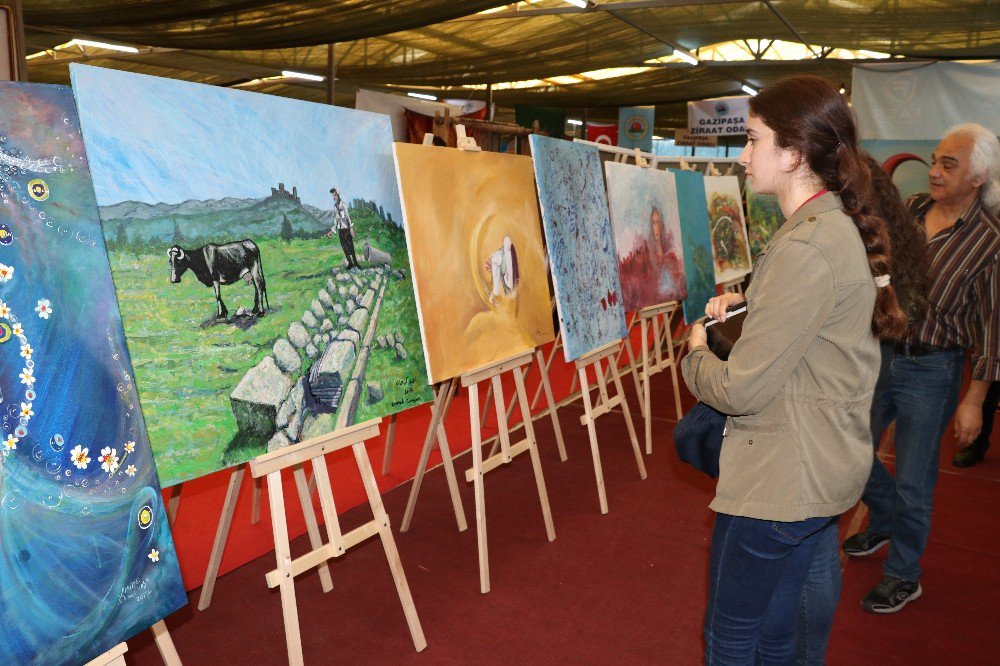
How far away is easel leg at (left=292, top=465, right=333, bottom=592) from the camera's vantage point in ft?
8.35

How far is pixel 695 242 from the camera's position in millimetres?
4891

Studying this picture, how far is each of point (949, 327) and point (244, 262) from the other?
2.18 meters

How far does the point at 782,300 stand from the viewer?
1.34 m

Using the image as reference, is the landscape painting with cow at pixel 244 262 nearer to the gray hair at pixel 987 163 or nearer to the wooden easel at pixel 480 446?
the wooden easel at pixel 480 446

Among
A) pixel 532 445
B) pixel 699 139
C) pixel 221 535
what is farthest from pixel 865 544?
pixel 699 139

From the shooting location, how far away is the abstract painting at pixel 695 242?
4.74 m

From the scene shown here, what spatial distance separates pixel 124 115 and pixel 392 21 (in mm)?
3953

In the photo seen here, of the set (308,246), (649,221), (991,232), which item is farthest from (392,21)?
(991,232)

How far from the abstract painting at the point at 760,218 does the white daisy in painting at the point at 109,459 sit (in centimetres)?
580

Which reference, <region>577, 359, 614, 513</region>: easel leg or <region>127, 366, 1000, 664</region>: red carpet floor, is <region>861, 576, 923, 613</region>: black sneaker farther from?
<region>577, 359, 614, 513</region>: easel leg

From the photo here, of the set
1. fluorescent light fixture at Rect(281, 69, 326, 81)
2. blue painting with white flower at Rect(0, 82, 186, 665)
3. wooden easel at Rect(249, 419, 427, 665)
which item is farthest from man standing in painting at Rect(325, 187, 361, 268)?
fluorescent light fixture at Rect(281, 69, 326, 81)

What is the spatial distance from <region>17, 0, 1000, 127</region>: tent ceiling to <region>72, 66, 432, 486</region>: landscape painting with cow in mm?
2975

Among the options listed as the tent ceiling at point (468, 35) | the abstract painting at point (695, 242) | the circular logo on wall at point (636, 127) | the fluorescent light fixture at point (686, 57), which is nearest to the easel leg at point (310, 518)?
the abstract painting at point (695, 242)

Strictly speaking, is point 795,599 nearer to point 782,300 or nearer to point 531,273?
point 782,300
